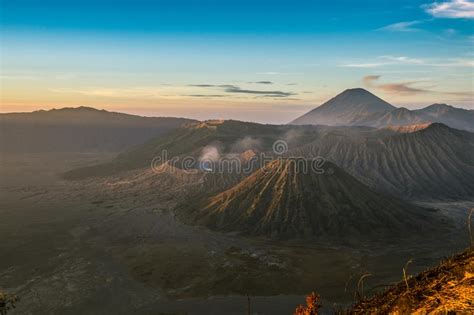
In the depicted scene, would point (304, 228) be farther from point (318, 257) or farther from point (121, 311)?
point (121, 311)

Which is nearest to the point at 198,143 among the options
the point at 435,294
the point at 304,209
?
the point at 304,209

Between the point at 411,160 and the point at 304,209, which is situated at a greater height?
the point at 411,160

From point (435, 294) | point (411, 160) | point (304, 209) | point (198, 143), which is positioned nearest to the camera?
point (435, 294)

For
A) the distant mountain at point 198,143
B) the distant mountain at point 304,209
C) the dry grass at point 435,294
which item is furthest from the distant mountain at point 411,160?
the dry grass at point 435,294

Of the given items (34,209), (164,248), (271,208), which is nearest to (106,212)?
(34,209)

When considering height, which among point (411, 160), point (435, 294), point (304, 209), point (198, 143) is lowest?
point (304, 209)

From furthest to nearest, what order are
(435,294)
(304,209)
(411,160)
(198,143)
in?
(198,143)
(411,160)
(304,209)
(435,294)

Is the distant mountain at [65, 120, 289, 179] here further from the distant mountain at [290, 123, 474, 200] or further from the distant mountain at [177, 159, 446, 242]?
the distant mountain at [177, 159, 446, 242]

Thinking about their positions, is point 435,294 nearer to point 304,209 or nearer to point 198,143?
point 304,209
